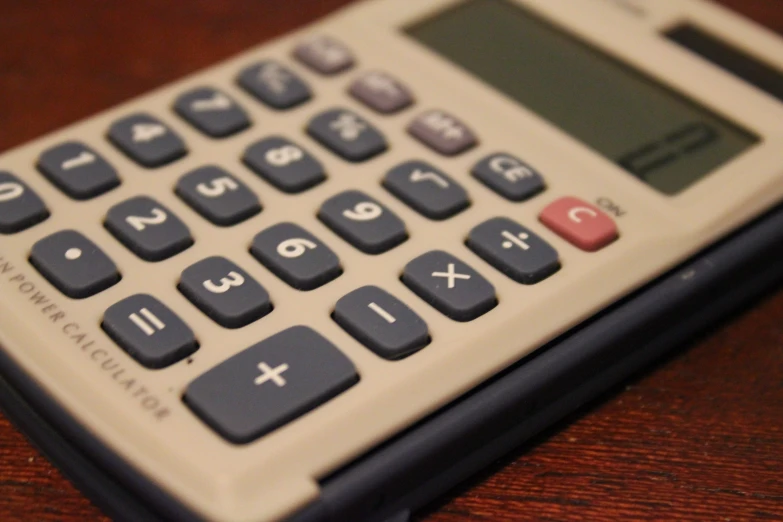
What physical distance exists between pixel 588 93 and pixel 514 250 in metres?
0.10

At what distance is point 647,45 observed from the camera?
388 mm

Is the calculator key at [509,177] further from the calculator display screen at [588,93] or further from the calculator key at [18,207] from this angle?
the calculator key at [18,207]

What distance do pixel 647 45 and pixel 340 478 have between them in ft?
0.73

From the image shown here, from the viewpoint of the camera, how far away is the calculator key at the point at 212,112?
36 cm

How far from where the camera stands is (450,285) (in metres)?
0.29

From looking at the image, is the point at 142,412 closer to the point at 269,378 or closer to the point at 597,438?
the point at 269,378

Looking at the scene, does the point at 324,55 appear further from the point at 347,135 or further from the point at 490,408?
the point at 490,408

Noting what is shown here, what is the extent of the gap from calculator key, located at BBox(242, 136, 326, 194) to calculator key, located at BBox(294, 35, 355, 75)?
5 cm

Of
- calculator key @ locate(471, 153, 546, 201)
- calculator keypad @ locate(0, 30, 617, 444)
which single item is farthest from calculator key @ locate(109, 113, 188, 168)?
calculator key @ locate(471, 153, 546, 201)

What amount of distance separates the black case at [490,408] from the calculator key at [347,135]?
0.33ft

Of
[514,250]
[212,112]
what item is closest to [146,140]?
[212,112]

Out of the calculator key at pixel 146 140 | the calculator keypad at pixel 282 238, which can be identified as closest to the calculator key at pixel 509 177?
the calculator keypad at pixel 282 238

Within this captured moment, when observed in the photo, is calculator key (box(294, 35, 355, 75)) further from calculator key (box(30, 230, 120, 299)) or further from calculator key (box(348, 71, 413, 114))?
calculator key (box(30, 230, 120, 299))

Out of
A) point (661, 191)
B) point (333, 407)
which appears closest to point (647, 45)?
point (661, 191)
